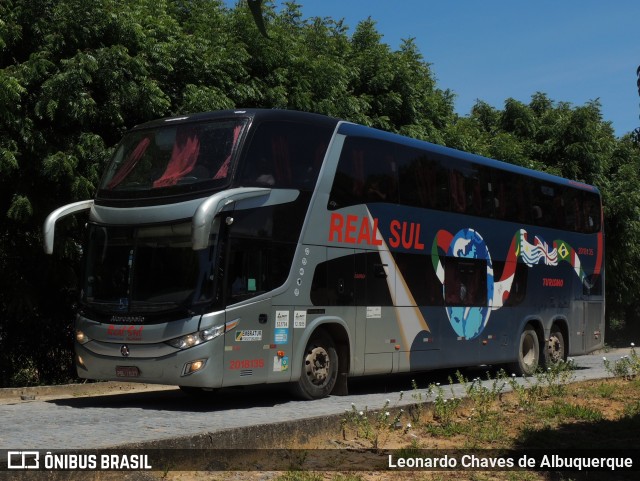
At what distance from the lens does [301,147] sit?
12766 millimetres

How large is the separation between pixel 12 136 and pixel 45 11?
2414 mm

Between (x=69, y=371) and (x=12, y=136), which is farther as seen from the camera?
→ (x=69, y=371)

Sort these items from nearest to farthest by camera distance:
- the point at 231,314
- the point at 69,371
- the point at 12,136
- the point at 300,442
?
the point at 300,442 → the point at 231,314 → the point at 12,136 → the point at 69,371

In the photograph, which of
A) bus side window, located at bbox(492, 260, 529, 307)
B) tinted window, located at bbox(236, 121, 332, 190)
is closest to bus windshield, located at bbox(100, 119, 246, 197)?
tinted window, located at bbox(236, 121, 332, 190)

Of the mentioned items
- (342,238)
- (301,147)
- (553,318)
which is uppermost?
(301,147)

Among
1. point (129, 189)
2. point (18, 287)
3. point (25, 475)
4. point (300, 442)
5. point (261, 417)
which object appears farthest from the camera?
point (18, 287)

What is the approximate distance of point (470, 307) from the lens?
16.2 metres

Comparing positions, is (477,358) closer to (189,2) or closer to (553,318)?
(553,318)

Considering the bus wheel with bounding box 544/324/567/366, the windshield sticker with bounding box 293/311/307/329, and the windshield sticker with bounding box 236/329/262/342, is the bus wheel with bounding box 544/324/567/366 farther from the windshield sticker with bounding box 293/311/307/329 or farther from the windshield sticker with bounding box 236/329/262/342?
the windshield sticker with bounding box 236/329/262/342

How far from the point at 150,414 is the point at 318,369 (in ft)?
9.56

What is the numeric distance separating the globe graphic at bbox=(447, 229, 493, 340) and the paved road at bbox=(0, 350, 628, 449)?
136 cm

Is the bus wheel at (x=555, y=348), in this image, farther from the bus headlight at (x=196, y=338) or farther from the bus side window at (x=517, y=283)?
the bus headlight at (x=196, y=338)

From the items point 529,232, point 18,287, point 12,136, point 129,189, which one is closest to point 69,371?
point 18,287

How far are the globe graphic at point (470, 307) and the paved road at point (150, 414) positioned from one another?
136 centimetres
